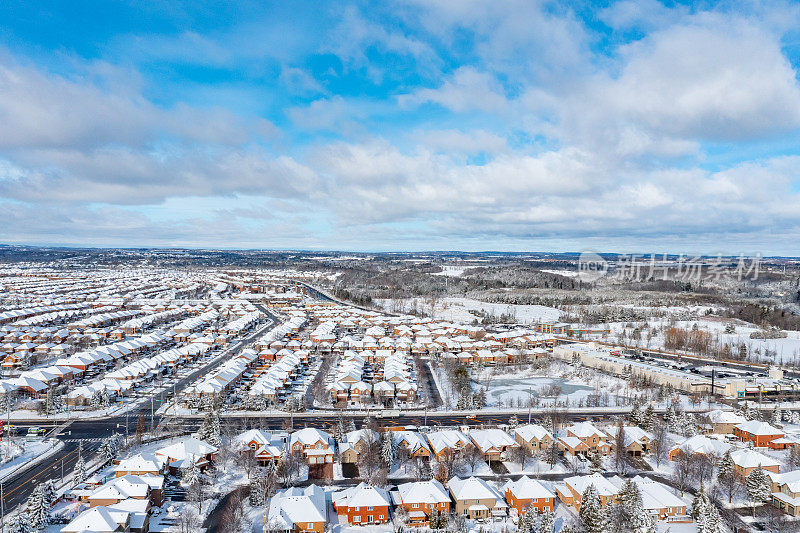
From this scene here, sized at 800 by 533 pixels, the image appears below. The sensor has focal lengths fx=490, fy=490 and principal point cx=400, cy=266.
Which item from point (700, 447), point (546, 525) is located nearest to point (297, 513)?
point (546, 525)

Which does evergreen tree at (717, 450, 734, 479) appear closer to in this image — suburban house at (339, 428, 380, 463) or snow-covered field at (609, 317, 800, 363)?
suburban house at (339, 428, 380, 463)

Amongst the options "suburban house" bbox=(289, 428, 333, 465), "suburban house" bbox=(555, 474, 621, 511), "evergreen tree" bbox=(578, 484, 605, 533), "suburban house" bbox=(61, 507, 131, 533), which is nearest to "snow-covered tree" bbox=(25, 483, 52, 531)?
"suburban house" bbox=(61, 507, 131, 533)

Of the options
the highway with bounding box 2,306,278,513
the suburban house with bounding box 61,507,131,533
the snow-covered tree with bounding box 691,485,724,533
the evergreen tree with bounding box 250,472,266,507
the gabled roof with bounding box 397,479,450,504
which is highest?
the snow-covered tree with bounding box 691,485,724,533

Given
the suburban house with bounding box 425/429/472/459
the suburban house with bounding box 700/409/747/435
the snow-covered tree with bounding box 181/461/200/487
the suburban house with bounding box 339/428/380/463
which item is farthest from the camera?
the suburban house with bounding box 700/409/747/435

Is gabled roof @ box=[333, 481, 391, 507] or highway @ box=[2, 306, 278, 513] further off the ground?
gabled roof @ box=[333, 481, 391, 507]

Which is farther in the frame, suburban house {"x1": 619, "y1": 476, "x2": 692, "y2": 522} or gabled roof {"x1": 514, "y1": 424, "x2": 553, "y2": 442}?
gabled roof {"x1": 514, "y1": 424, "x2": 553, "y2": 442}

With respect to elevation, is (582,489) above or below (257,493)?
above

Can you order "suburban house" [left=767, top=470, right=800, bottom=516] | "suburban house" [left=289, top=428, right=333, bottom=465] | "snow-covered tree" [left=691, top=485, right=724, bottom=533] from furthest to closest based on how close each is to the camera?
"suburban house" [left=289, top=428, right=333, bottom=465]
"suburban house" [left=767, top=470, right=800, bottom=516]
"snow-covered tree" [left=691, top=485, right=724, bottom=533]

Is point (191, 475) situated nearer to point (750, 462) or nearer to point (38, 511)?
point (38, 511)
